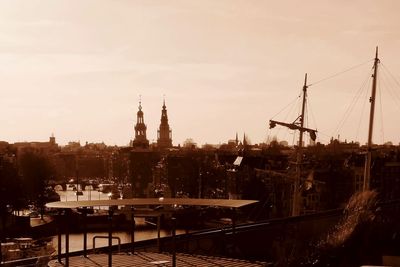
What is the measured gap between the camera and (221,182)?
80.8 m

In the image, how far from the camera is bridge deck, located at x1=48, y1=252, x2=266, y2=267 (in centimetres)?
1295

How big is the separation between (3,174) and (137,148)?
1672 inches

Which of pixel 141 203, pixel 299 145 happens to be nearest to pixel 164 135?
pixel 299 145

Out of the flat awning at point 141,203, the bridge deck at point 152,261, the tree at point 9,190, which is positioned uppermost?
the flat awning at point 141,203

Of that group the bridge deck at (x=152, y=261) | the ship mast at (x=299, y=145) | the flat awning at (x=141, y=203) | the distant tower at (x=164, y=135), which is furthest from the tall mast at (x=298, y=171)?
the distant tower at (x=164, y=135)

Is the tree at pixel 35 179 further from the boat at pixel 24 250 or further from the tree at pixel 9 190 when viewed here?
the boat at pixel 24 250

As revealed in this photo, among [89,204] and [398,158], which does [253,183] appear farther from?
[89,204]

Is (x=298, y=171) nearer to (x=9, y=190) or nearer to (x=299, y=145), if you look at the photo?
(x=299, y=145)

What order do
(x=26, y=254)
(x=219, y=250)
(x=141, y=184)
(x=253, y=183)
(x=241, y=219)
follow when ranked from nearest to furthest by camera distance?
(x=219, y=250) → (x=26, y=254) → (x=241, y=219) → (x=253, y=183) → (x=141, y=184)

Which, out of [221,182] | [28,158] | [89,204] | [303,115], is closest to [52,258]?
[89,204]

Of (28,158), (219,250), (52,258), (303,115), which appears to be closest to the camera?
(52,258)

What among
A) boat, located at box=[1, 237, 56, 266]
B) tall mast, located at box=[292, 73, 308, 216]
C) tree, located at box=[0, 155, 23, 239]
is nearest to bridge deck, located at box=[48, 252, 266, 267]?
boat, located at box=[1, 237, 56, 266]

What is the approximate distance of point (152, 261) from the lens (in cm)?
1334

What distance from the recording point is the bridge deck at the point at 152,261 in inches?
510
